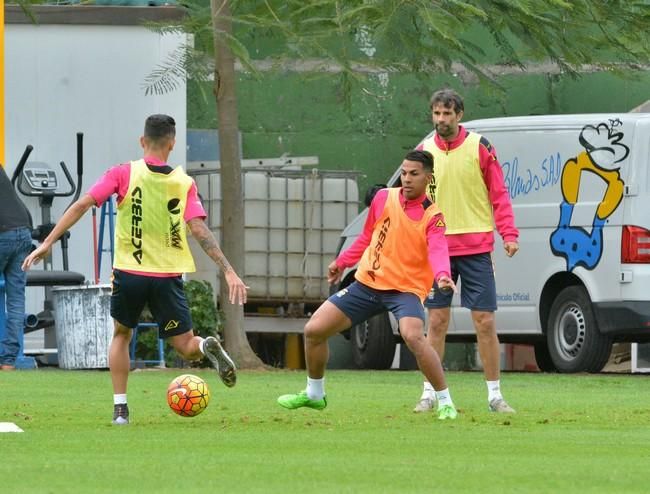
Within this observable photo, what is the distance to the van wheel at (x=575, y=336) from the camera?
712 inches

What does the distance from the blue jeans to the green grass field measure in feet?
8.39

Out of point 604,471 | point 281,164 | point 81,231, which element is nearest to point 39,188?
point 81,231

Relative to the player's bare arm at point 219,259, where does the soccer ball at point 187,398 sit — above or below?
below

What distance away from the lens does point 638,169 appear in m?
17.7

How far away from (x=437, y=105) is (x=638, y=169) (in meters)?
5.69

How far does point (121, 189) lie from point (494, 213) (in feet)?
8.27

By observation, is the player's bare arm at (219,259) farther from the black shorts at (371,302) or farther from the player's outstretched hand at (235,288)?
the black shorts at (371,302)

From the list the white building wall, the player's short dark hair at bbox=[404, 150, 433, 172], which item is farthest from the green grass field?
the white building wall

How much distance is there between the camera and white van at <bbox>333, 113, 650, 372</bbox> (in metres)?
17.8

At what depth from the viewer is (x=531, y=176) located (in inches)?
733

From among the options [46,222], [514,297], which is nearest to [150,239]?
[514,297]

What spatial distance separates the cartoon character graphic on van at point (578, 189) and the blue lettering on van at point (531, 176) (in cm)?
14

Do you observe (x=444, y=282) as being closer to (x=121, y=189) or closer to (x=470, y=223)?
(x=470, y=223)

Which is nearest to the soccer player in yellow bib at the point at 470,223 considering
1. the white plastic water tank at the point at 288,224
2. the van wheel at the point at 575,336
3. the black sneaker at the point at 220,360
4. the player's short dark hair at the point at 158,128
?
the black sneaker at the point at 220,360
